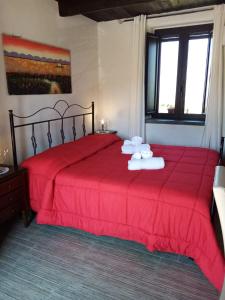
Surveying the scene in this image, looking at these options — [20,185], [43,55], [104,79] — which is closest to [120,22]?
[104,79]

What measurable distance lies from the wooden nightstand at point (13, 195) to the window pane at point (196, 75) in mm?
2839

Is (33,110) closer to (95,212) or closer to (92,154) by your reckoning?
(92,154)

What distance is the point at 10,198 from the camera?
210 cm

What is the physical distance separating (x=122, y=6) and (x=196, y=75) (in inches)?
62.4

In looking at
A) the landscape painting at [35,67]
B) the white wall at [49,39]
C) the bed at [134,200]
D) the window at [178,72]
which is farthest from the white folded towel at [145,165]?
the window at [178,72]

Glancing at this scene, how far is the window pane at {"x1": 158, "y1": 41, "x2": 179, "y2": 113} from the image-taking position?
3.83 meters

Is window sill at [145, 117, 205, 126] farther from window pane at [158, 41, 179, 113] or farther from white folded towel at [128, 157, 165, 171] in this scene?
white folded towel at [128, 157, 165, 171]

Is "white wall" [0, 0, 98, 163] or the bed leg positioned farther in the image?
"white wall" [0, 0, 98, 163]

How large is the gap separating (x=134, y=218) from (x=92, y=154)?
3.59 feet

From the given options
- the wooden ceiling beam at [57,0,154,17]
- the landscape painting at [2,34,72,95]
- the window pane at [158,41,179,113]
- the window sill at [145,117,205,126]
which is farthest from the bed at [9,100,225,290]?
the wooden ceiling beam at [57,0,154,17]

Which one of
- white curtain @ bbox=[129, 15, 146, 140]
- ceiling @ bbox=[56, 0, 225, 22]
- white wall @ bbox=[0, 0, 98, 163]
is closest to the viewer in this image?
white wall @ bbox=[0, 0, 98, 163]

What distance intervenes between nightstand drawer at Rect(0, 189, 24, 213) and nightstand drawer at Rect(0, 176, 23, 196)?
41 millimetres

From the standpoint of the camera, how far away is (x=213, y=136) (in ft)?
11.3

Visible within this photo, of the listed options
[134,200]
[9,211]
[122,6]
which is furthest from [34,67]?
[134,200]
